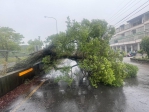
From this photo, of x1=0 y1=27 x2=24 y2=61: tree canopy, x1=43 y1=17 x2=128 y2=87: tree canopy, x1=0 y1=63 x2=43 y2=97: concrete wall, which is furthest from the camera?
x1=0 y1=27 x2=24 y2=61: tree canopy

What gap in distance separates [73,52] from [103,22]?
2.64 metres

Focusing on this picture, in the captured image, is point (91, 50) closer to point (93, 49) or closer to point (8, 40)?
point (93, 49)

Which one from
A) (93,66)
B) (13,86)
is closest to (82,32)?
(93,66)

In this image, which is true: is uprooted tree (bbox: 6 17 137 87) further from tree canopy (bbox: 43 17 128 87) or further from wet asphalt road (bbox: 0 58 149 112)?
wet asphalt road (bbox: 0 58 149 112)

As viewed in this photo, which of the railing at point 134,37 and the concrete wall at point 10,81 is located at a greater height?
the railing at point 134,37

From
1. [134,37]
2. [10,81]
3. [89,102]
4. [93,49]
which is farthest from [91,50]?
[134,37]

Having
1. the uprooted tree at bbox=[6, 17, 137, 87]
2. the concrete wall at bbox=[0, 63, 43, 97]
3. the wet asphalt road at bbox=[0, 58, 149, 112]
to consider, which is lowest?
the wet asphalt road at bbox=[0, 58, 149, 112]

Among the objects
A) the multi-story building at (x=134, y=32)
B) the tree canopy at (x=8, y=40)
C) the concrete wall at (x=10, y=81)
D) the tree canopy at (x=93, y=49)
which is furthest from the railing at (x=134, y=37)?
the concrete wall at (x=10, y=81)

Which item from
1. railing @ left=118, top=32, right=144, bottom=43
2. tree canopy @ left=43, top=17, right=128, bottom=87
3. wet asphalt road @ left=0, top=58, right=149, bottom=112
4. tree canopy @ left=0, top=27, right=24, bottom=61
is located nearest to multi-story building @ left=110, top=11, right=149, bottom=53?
railing @ left=118, top=32, right=144, bottom=43

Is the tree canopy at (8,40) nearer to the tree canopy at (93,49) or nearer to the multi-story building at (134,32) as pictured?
the tree canopy at (93,49)

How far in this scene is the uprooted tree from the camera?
7.24 meters

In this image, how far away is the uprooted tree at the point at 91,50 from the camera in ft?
23.8

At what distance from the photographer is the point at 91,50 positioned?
24.9ft

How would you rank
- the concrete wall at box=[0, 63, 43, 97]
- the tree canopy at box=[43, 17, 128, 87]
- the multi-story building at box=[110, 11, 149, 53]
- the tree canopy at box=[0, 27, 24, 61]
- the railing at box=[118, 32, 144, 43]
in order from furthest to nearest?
the multi-story building at box=[110, 11, 149, 53]
the railing at box=[118, 32, 144, 43]
the tree canopy at box=[0, 27, 24, 61]
the tree canopy at box=[43, 17, 128, 87]
the concrete wall at box=[0, 63, 43, 97]
